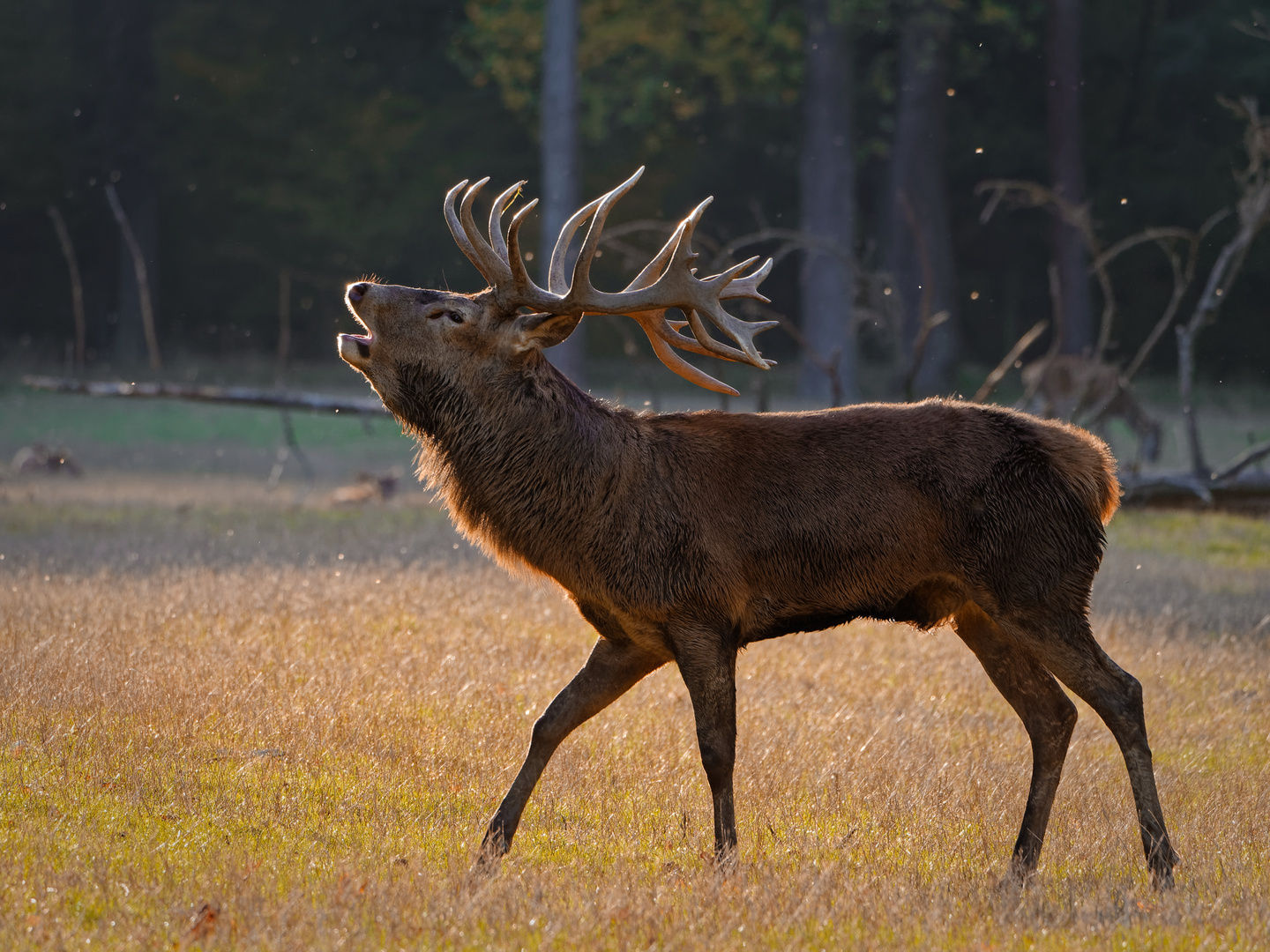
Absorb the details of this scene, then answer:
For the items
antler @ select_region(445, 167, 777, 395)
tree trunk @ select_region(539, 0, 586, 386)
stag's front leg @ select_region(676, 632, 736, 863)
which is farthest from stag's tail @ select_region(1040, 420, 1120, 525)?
tree trunk @ select_region(539, 0, 586, 386)

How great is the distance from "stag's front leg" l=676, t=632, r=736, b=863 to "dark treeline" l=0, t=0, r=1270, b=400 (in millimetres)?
20956

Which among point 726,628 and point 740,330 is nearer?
point 726,628

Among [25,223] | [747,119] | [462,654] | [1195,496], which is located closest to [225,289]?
[25,223]

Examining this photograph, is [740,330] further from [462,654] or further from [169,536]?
[169,536]

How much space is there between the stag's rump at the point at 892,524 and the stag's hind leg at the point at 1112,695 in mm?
125

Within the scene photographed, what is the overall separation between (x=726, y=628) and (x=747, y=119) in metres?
31.6

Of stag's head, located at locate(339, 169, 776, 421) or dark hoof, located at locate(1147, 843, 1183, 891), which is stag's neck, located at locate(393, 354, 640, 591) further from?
dark hoof, located at locate(1147, 843, 1183, 891)

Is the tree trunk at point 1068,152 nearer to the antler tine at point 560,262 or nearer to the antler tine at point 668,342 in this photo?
the antler tine at point 668,342

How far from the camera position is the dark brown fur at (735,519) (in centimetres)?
505

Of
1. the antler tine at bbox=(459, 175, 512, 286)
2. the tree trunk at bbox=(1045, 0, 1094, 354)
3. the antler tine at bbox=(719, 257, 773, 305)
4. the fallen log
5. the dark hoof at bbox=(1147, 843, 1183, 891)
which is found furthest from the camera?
the tree trunk at bbox=(1045, 0, 1094, 354)

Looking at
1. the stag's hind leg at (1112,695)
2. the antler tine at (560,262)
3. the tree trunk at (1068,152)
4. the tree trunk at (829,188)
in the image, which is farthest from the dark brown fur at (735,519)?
the tree trunk at (1068,152)

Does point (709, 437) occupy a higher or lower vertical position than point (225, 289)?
higher

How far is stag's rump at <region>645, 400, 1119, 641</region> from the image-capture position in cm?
511

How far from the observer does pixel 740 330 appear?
5805 millimetres
